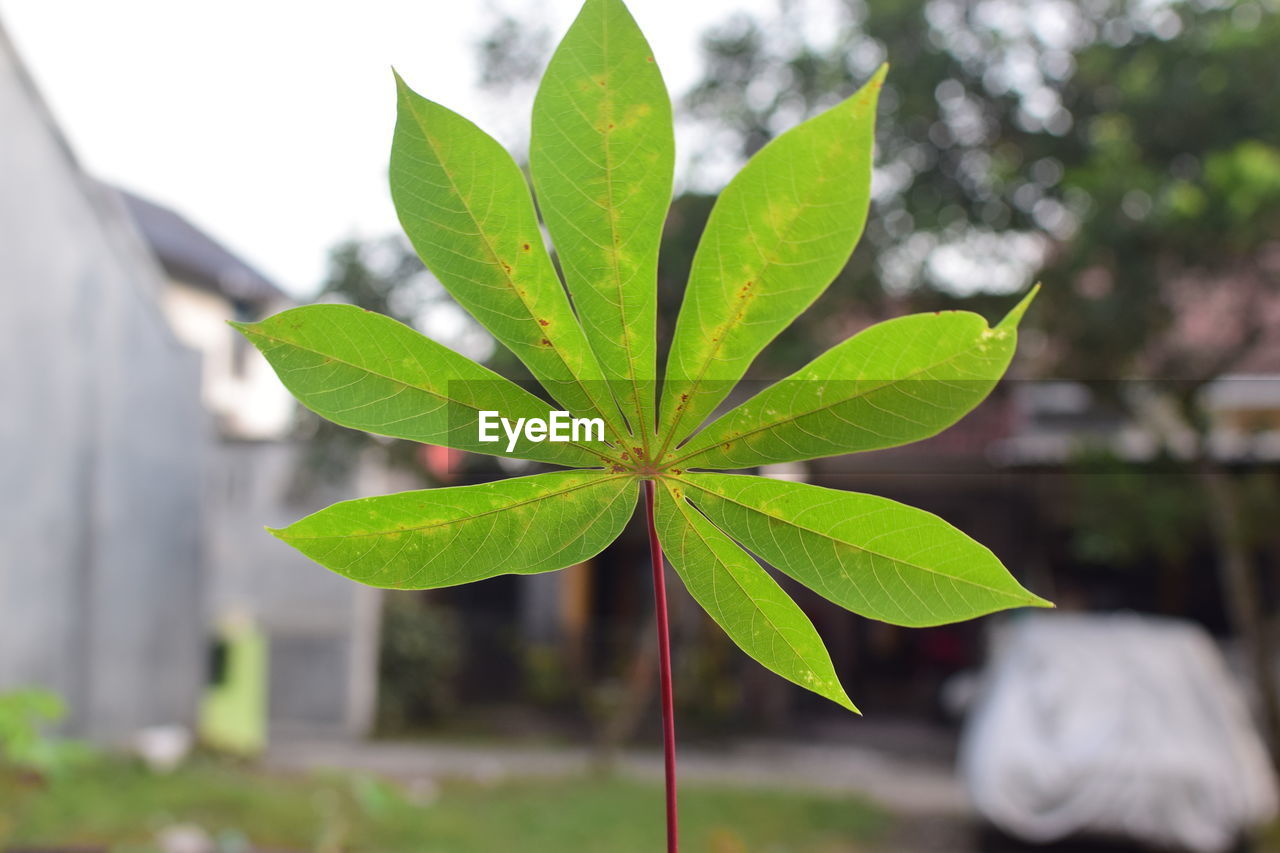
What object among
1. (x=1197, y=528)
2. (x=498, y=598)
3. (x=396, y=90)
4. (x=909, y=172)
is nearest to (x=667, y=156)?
(x=396, y=90)

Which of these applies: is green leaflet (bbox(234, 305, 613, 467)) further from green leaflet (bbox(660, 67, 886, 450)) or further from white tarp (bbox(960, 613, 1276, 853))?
white tarp (bbox(960, 613, 1276, 853))

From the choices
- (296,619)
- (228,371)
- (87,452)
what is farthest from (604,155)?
(228,371)

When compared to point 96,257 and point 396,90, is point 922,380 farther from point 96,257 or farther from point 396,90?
point 96,257

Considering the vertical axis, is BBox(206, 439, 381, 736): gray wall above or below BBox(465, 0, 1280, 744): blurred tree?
below

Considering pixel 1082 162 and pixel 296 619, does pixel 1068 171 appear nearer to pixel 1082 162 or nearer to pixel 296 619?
pixel 1082 162

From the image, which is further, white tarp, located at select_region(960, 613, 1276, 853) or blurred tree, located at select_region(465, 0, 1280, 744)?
blurred tree, located at select_region(465, 0, 1280, 744)

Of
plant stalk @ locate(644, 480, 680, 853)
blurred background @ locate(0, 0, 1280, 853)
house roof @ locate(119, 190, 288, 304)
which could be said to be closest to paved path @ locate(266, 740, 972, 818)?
blurred background @ locate(0, 0, 1280, 853)

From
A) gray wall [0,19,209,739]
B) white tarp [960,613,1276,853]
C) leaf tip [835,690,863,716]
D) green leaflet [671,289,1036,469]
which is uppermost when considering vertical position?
gray wall [0,19,209,739]

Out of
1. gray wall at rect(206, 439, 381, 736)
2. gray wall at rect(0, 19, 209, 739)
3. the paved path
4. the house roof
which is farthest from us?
gray wall at rect(206, 439, 381, 736)
